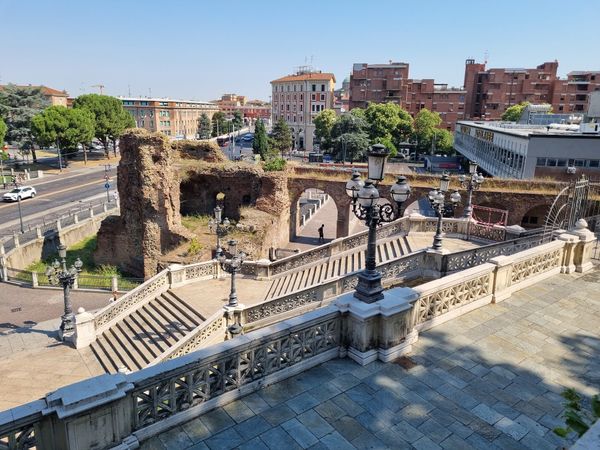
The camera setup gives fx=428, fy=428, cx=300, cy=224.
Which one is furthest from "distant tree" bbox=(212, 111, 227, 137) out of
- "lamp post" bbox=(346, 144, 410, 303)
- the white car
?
"lamp post" bbox=(346, 144, 410, 303)

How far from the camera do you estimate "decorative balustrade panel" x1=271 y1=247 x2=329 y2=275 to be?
18.2 meters

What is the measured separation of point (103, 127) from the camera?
5641 centimetres

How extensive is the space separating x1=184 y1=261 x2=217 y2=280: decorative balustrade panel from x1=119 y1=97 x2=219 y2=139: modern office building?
7830 centimetres

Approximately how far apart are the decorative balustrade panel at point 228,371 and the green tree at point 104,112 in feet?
185

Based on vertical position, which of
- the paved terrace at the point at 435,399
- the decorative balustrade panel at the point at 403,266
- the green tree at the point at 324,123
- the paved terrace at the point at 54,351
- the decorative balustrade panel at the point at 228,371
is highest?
the green tree at the point at 324,123

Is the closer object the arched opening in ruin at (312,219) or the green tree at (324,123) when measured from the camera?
the arched opening in ruin at (312,219)

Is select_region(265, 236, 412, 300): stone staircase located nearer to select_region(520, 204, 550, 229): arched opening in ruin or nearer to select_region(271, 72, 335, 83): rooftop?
select_region(520, 204, 550, 229): arched opening in ruin

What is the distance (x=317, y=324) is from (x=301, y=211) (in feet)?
104

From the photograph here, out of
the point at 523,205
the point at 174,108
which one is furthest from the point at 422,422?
the point at 174,108

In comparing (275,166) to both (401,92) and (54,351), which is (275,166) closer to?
(54,351)

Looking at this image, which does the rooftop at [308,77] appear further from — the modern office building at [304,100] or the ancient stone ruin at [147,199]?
the ancient stone ruin at [147,199]

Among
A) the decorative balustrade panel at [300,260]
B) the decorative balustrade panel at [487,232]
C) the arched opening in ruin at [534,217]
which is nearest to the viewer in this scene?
the decorative balustrade panel at [487,232]

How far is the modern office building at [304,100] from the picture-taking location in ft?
262

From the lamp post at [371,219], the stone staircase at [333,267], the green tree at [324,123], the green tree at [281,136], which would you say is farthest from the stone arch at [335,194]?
the green tree at [281,136]
